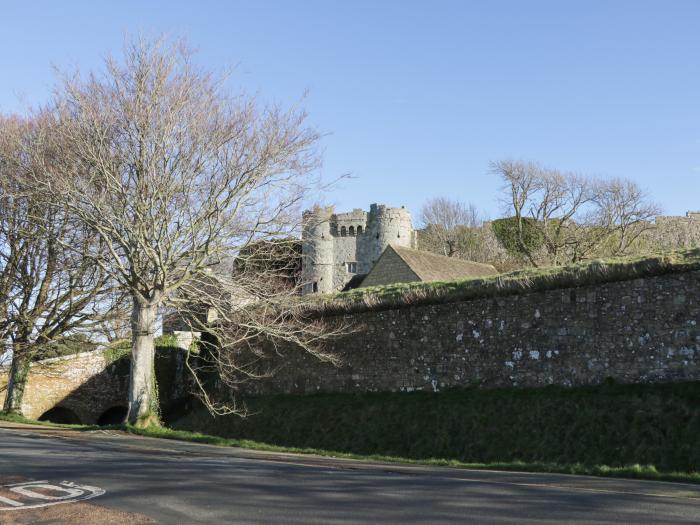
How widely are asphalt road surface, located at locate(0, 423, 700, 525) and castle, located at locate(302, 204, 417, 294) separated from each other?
59.6 meters

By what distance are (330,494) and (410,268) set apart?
992 inches

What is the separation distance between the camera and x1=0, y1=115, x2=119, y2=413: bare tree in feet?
77.3

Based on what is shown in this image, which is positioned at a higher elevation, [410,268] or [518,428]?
[410,268]

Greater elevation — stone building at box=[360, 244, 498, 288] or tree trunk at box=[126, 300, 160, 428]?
stone building at box=[360, 244, 498, 288]

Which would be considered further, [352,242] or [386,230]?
[352,242]

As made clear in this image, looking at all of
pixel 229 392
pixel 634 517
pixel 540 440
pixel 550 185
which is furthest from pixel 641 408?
pixel 550 185

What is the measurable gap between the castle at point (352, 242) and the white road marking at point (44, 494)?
62.2 m

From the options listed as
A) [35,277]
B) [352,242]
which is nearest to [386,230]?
[352,242]

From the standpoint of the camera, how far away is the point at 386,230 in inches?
2911

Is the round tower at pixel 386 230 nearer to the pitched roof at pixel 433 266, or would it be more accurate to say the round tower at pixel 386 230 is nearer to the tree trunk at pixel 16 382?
the pitched roof at pixel 433 266

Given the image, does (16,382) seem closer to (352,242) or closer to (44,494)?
(44,494)

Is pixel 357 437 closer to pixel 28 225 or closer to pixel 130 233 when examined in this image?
pixel 130 233

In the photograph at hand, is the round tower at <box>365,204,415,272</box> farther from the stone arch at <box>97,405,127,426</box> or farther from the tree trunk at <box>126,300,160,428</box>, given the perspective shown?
the tree trunk at <box>126,300,160,428</box>

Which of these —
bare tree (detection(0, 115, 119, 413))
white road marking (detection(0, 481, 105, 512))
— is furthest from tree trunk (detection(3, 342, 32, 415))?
white road marking (detection(0, 481, 105, 512))
